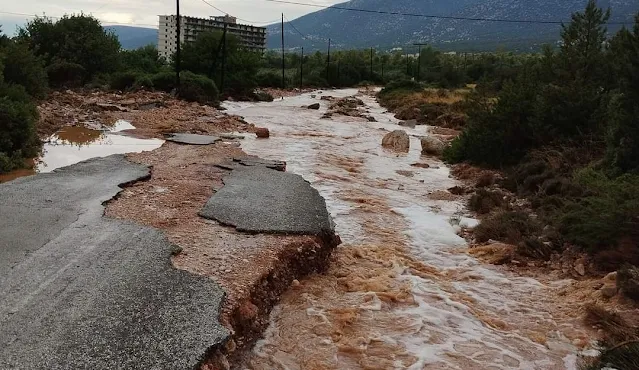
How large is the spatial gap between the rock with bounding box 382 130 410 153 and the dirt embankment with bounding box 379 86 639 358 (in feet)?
17.9

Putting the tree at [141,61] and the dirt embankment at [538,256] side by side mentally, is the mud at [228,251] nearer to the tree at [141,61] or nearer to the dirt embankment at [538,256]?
the dirt embankment at [538,256]

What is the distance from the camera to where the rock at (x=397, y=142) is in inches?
798

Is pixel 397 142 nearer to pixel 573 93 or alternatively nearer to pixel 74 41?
pixel 573 93

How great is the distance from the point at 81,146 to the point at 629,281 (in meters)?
12.8

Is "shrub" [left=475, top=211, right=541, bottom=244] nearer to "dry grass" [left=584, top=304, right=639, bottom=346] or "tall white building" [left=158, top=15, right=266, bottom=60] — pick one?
"dry grass" [left=584, top=304, right=639, bottom=346]

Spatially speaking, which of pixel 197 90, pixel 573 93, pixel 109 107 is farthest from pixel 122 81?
pixel 573 93

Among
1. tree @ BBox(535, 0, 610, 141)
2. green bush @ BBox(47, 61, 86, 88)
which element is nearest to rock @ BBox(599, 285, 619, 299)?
tree @ BBox(535, 0, 610, 141)

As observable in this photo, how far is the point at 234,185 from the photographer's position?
10.3 m

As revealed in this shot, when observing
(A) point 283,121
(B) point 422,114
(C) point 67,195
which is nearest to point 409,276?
(C) point 67,195

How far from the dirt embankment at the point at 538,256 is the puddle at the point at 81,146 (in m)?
8.37

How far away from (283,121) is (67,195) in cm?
1877

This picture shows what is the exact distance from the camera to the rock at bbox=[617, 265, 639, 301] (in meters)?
6.80

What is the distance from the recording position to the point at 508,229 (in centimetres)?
965

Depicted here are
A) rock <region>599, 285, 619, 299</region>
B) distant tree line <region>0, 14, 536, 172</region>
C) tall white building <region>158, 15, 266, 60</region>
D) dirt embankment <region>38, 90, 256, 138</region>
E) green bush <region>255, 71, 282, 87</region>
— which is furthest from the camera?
tall white building <region>158, 15, 266, 60</region>
